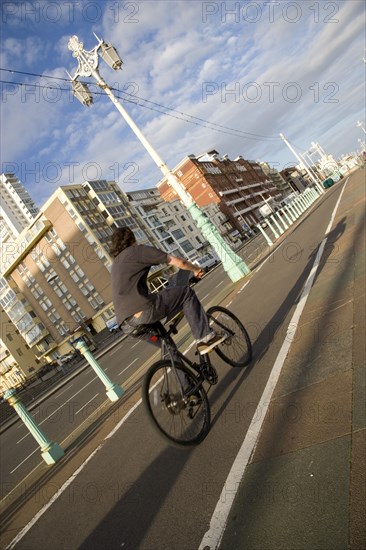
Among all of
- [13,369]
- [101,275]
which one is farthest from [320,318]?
[13,369]

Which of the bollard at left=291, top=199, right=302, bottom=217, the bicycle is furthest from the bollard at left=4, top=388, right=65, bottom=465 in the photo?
the bollard at left=291, top=199, right=302, bottom=217

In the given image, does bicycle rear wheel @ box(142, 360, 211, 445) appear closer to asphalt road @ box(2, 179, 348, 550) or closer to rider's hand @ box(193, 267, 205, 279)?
asphalt road @ box(2, 179, 348, 550)

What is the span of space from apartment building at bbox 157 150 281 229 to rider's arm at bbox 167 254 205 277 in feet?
297

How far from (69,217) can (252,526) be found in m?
75.2

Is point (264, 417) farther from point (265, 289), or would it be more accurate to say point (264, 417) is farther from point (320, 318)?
point (265, 289)

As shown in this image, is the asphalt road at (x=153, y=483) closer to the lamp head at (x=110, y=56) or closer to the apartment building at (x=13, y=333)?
the lamp head at (x=110, y=56)

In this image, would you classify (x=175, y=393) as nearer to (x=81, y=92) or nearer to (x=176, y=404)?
(x=176, y=404)

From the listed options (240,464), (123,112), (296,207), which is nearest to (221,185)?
(296,207)

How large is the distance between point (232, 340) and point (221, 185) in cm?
10363

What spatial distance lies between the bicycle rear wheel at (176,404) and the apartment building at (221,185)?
91.2 metres

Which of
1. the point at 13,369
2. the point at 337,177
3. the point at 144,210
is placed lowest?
the point at 337,177

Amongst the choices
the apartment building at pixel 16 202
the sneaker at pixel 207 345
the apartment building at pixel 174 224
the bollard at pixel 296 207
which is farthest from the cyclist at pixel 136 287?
the apartment building at pixel 16 202

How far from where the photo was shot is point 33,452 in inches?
456

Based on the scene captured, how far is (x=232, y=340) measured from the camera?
5.22 meters
